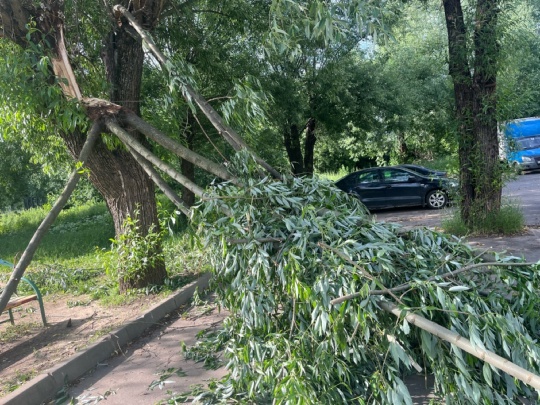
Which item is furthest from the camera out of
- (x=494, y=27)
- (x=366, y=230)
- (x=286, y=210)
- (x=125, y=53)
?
(x=494, y=27)

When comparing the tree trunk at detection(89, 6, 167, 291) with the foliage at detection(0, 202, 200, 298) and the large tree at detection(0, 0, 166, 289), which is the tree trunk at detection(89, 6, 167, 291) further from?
the foliage at detection(0, 202, 200, 298)

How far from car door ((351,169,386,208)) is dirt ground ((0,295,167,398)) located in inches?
411

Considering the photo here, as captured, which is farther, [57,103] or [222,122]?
[57,103]

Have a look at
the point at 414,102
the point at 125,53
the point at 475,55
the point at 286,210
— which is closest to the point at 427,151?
the point at 414,102

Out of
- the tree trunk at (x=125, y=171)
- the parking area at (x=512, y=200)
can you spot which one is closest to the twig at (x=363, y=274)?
the tree trunk at (x=125, y=171)

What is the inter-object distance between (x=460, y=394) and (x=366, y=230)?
139 centimetres

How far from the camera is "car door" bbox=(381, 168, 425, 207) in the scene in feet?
52.0

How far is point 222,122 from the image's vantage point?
532cm

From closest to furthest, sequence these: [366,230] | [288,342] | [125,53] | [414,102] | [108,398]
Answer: [288,342]
[366,230]
[108,398]
[125,53]
[414,102]

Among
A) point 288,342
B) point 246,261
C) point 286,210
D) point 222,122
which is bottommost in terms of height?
point 288,342

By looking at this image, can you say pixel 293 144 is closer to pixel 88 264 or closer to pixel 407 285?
pixel 88 264

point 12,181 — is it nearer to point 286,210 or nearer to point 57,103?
point 57,103

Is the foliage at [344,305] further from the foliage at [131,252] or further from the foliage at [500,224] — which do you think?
the foliage at [500,224]

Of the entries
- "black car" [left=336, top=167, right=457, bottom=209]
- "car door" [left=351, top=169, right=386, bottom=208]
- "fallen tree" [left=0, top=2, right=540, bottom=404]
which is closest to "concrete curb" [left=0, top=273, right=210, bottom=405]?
"fallen tree" [left=0, top=2, right=540, bottom=404]
